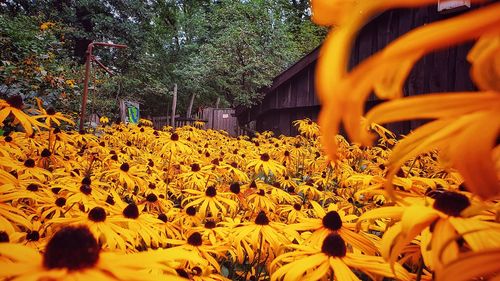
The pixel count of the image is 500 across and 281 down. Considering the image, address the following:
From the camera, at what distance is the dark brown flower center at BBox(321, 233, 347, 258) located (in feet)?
3.40

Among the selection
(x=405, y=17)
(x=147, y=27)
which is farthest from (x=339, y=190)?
(x=147, y=27)

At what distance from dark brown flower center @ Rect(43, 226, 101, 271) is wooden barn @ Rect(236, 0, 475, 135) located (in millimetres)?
5650

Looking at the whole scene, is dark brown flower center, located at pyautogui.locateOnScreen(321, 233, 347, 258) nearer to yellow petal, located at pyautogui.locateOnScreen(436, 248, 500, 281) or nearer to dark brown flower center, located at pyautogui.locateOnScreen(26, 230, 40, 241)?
yellow petal, located at pyautogui.locateOnScreen(436, 248, 500, 281)

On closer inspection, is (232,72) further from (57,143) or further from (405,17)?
(57,143)

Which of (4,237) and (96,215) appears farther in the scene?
(96,215)

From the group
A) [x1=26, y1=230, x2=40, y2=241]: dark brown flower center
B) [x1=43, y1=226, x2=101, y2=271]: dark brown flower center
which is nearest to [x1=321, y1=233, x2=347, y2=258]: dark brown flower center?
[x1=43, y1=226, x2=101, y2=271]: dark brown flower center

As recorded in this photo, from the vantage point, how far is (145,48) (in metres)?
17.8

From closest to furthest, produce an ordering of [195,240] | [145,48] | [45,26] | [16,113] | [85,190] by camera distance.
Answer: [195,240], [85,190], [16,113], [45,26], [145,48]

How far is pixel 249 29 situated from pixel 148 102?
11.6 metres

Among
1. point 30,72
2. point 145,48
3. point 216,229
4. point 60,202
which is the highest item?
point 145,48

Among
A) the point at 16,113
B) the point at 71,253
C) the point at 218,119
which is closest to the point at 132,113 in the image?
the point at 16,113

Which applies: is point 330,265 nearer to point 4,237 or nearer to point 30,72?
point 4,237

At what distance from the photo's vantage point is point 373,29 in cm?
771

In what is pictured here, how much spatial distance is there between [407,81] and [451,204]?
687 centimetres
